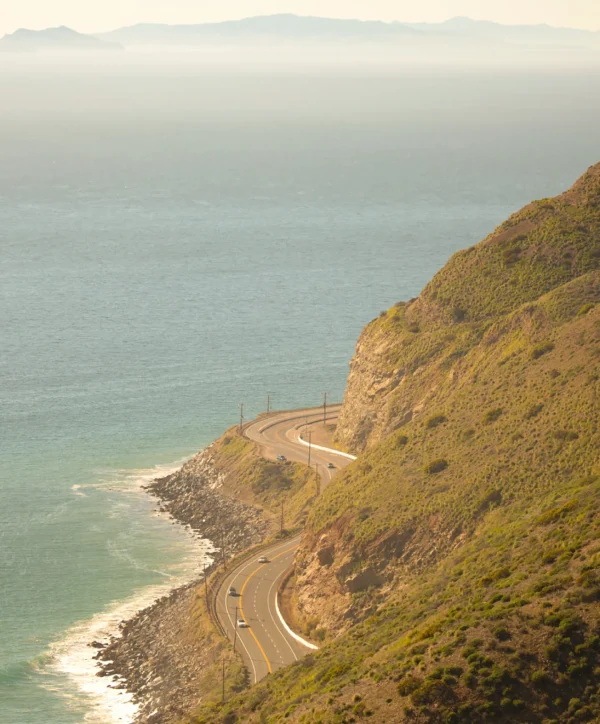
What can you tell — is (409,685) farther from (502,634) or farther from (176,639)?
(176,639)

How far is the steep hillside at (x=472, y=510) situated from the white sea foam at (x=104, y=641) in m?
9.83

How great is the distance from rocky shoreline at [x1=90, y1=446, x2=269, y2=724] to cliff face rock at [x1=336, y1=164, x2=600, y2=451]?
12.9 m

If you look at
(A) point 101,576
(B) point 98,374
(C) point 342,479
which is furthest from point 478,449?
(B) point 98,374

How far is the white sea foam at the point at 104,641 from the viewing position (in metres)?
77.4

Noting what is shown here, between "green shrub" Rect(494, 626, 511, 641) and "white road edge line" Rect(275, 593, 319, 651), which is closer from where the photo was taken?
"green shrub" Rect(494, 626, 511, 641)

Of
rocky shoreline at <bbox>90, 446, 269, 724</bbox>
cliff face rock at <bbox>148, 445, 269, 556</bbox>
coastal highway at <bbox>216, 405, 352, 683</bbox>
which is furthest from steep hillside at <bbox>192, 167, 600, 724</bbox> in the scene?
cliff face rock at <bbox>148, 445, 269, 556</bbox>

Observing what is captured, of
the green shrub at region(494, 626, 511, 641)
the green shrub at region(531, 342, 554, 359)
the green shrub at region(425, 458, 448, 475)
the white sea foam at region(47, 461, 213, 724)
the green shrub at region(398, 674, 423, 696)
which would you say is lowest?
the white sea foam at region(47, 461, 213, 724)

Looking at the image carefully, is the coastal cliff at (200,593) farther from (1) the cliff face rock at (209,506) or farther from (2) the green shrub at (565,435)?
(2) the green shrub at (565,435)

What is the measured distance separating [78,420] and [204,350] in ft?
116

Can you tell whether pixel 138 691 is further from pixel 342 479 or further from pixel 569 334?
pixel 569 334

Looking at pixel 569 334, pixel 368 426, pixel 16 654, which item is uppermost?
pixel 569 334

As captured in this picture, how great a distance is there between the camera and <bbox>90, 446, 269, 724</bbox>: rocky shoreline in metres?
77.0

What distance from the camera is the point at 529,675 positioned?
52.2m

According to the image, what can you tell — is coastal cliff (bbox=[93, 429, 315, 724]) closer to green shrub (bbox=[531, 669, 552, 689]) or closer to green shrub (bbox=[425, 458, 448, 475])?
green shrub (bbox=[425, 458, 448, 475])
